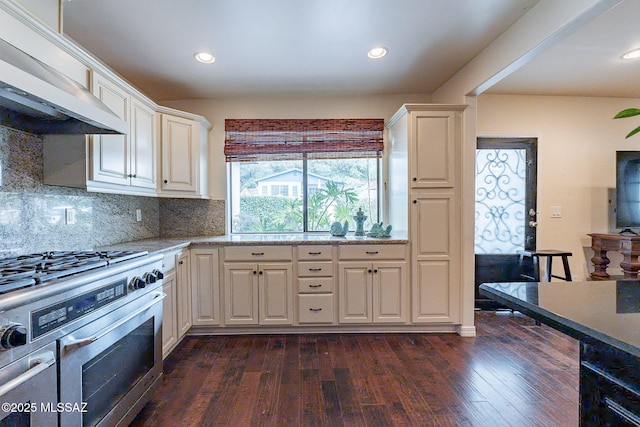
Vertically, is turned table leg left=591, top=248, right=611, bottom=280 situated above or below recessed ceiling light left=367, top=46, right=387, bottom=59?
below

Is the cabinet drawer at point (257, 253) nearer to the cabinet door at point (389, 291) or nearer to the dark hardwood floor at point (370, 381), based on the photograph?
the dark hardwood floor at point (370, 381)

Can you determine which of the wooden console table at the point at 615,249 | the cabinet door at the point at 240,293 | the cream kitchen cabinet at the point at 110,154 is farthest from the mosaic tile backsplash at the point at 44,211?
the wooden console table at the point at 615,249

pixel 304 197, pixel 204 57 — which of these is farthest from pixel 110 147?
pixel 304 197

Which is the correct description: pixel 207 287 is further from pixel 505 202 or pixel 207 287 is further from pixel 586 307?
pixel 505 202

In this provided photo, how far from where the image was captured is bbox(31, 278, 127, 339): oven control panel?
3.53 feet

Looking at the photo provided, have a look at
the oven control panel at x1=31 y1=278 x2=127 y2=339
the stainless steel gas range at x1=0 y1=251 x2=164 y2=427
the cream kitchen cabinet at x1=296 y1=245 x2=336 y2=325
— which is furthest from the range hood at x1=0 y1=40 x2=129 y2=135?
the cream kitchen cabinet at x1=296 y1=245 x2=336 y2=325

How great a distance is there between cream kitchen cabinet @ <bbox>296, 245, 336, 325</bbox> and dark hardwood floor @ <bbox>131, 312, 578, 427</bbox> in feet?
0.65

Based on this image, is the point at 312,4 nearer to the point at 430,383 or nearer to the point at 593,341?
Result: the point at 593,341

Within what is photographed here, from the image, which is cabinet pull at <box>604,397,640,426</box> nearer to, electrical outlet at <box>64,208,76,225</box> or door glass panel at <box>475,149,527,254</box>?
electrical outlet at <box>64,208,76,225</box>

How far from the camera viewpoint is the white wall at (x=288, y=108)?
11.1 ft

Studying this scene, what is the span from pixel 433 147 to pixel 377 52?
37.2 inches

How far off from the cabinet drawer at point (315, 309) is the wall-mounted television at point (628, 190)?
127 inches

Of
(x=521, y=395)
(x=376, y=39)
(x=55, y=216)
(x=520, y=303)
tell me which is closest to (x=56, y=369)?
(x=55, y=216)

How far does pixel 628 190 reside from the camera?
10.9 feet
